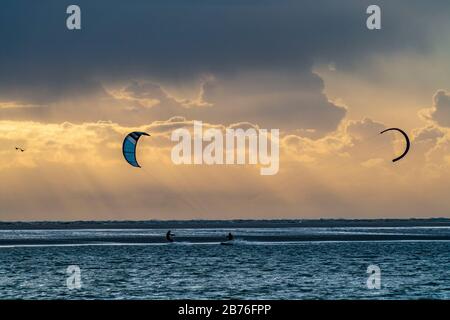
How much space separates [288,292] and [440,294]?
27.1 feet

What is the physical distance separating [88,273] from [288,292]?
21686 mm

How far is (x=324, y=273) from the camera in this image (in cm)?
5309

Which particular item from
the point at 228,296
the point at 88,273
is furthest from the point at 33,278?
the point at 228,296

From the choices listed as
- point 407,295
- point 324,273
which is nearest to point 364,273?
point 324,273
